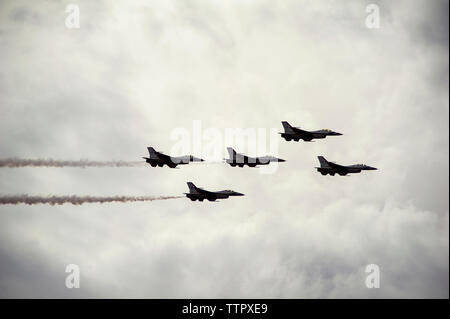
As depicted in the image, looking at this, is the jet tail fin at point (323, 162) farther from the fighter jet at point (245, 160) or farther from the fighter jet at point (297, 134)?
the fighter jet at point (245, 160)

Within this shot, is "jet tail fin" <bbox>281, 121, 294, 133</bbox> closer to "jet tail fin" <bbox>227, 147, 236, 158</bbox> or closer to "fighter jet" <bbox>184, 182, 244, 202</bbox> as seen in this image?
"jet tail fin" <bbox>227, 147, 236, 158</bbox>

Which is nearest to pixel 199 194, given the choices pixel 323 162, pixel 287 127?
pixel 287 127

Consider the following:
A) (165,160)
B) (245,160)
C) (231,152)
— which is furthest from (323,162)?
(165,160)

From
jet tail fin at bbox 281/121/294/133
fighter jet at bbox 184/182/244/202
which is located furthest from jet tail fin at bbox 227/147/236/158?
→ jet tail fin at bbox 281/121/294/133

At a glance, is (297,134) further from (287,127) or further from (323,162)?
(323,162)

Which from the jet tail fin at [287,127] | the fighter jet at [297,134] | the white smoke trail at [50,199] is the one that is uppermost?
the jet tail fin at [287,127]

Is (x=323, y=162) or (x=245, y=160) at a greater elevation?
(x=245, y=160)

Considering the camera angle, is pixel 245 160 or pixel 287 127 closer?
pixel 245 160

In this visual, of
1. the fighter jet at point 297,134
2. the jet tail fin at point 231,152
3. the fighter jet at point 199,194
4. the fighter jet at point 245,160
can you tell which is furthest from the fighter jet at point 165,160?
the fighter jet at point 297,134

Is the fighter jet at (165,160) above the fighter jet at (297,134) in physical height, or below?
below

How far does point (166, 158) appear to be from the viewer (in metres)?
144
